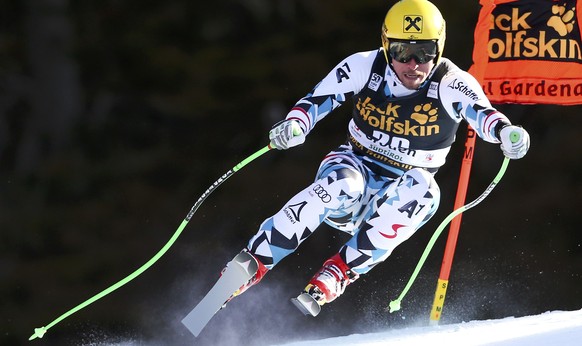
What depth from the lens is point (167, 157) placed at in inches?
175

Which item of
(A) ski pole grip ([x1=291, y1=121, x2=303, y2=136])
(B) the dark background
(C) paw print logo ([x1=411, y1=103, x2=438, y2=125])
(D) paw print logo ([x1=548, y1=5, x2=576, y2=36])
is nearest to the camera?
(A) ski pole grip ([x1=291, y1=121, x2=303, y2=136])

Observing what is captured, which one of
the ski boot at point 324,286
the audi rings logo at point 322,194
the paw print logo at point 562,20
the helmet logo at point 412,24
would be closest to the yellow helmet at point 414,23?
the helmet logo at point 412,24

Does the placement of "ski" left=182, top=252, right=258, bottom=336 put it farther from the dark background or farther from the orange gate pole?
the orange gate pole

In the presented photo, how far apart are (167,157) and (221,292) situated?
3.79 ft

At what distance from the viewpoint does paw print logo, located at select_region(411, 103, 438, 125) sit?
368 cm

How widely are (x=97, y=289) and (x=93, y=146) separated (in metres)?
0.69

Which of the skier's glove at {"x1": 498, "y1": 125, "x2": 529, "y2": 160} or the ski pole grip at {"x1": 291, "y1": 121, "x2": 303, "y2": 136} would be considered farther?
the ski pole grip at {"x1": 291, "y1": 121, "x2": 303, "y2": 136}

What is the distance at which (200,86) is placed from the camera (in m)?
4.43

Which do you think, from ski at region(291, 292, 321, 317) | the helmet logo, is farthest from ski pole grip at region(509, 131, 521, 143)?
ski at region(291, 292, 321, 317)

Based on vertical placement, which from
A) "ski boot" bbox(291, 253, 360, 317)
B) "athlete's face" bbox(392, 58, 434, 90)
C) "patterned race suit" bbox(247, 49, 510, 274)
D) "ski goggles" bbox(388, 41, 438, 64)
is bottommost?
"ski boot" bbox(291, 253, 360, 317)

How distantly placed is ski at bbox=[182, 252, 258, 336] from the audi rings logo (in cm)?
36

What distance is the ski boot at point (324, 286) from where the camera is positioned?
3441mm

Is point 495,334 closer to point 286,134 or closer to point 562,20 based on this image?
point 286,134

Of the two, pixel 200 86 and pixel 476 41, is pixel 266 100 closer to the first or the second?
pixel 200 86
